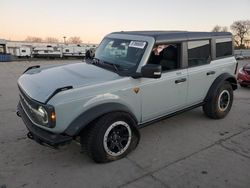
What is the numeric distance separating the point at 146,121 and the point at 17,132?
8.04ft

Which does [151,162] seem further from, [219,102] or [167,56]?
[219,102]

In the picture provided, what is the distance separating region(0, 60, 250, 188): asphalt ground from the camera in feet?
9.78

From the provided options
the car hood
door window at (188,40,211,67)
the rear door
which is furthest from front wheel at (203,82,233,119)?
the car hood

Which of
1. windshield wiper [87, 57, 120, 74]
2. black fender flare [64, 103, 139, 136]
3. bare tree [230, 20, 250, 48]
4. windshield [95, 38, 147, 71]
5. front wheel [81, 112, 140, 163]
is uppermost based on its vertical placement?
bare tree [230, 20, 250, 48]

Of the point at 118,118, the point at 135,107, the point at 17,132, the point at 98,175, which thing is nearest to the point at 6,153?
the point at 17,132

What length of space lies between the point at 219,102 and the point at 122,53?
97.8 inches

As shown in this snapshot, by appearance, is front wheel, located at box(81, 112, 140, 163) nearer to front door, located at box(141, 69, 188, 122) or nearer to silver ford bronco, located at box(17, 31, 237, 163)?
silver ford bronco, located at box(17, 31, 237, 163)

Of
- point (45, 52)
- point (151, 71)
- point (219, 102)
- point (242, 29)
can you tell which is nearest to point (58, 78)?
point (151, 71)

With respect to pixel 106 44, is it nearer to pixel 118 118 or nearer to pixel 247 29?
pixel 118 118

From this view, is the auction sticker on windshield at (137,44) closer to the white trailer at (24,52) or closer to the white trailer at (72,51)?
the white trailer at (24,52)

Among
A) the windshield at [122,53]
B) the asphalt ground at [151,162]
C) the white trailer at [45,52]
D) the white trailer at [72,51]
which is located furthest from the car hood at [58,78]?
the white trailer at [72,51]

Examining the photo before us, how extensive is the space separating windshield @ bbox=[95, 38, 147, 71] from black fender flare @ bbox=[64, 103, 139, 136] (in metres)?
0.69

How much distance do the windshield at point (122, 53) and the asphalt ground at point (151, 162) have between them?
4.58ft

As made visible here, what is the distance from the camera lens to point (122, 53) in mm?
3896
